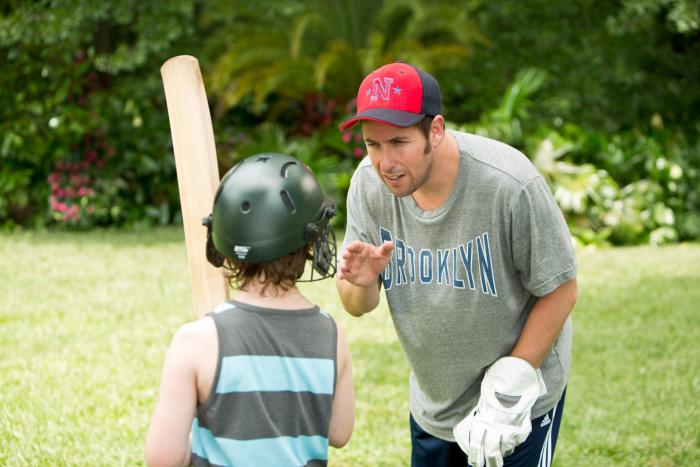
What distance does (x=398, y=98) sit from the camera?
2.76 metres

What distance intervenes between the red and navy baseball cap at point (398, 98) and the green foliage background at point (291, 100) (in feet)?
29.2

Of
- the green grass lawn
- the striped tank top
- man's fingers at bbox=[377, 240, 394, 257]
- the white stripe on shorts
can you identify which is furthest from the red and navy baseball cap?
the green grass lawn

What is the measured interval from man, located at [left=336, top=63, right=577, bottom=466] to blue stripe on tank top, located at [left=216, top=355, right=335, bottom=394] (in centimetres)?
51

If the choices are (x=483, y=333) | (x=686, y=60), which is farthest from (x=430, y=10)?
(x=483, y=333)

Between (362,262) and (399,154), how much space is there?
0.33 meters

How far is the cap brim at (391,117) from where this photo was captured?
273 centimetres

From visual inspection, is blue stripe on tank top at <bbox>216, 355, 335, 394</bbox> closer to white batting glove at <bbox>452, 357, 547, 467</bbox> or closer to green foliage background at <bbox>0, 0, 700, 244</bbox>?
white batting glove at <bbox>452, 357, 547, 467</bbox>

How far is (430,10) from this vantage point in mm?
13258

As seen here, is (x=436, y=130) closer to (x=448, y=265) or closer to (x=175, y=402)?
(x=448, y=265)

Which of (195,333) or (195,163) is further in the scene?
(195,163)

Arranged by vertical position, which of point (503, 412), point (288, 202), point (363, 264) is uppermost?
point (288, 202)

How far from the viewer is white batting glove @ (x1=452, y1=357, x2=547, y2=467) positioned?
2852mm

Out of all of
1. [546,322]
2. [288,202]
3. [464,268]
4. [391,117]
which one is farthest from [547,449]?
[288,202]

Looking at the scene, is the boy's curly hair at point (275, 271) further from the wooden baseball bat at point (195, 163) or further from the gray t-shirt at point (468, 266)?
the gray t-shirt at point (468, 266)
